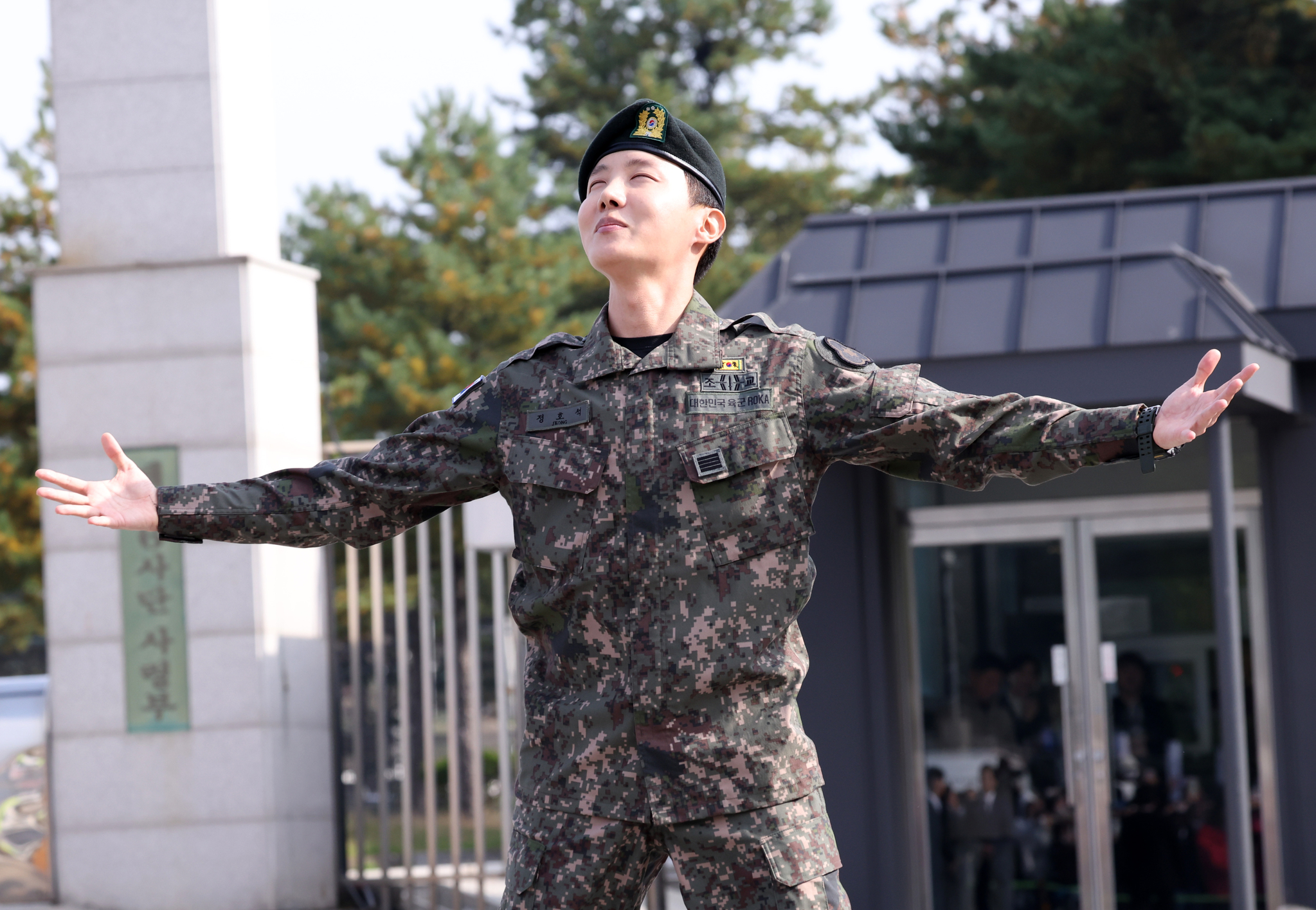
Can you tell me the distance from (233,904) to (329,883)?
23.1 inches

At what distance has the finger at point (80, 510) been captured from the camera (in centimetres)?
244

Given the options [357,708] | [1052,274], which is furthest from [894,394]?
[357,708]

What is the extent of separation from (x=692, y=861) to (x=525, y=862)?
262 mm

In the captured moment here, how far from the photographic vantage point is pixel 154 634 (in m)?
7.21

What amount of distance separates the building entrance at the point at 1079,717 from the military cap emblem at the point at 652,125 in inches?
210

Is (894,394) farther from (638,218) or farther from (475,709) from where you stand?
(475,709)

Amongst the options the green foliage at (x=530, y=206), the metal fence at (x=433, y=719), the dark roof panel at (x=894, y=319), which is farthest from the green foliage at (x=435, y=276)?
the dark roof panel at (x=894, y=319)

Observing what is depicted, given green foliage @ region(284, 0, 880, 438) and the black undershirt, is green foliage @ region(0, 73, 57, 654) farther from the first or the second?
the black undershirt

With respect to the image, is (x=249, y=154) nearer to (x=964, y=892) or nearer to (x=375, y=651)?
(x=375, y=651)

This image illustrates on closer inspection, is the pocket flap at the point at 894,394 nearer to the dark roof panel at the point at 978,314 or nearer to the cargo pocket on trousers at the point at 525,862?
the cargo pocket on trousers at the point at 525,862

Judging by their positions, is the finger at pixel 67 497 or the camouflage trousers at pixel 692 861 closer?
the camouflage trousers at pixel 692 861

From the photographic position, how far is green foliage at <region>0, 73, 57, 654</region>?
16.6 meters

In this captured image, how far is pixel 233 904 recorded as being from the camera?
23.7 feet

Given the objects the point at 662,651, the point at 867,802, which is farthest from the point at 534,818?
the point at 867,802
